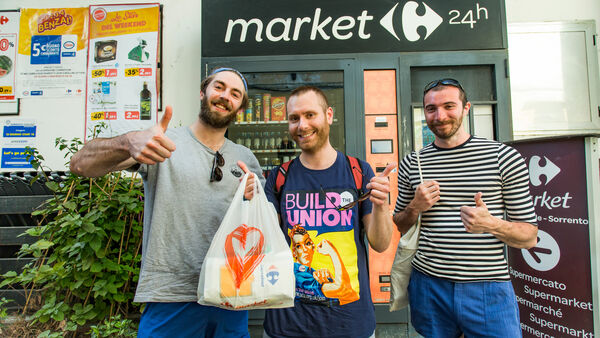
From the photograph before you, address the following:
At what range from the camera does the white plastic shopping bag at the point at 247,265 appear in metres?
1.03

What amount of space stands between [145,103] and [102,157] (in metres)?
2.51

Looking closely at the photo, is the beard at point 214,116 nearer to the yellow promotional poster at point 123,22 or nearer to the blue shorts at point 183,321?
the blue shorts at point 183,321

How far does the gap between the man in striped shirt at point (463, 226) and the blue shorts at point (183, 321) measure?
2.81ft

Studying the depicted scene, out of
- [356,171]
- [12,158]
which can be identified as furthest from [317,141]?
[12,158]

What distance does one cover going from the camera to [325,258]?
3.77 feet

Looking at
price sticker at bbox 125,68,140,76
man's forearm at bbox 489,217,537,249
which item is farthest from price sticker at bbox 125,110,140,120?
man's forearm at bbox 489,217,537,249

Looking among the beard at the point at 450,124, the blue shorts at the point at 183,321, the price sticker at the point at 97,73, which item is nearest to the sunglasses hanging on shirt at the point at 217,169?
the blue shorts at the point at 183,321

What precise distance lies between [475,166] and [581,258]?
101 cm

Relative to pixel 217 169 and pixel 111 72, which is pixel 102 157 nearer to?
pixel 217 169

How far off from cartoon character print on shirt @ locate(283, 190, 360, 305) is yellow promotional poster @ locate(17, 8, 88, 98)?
336 cm

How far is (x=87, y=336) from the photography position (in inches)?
88.4

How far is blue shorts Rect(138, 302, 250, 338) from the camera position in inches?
46.0

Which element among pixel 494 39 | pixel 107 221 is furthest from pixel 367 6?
pixel 107 221

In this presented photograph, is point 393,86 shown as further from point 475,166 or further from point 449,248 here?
point 449,248
